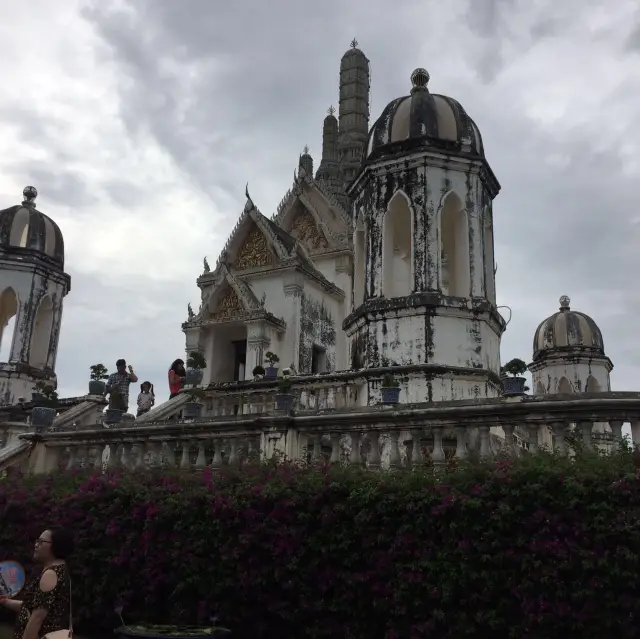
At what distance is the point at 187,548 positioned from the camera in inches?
286

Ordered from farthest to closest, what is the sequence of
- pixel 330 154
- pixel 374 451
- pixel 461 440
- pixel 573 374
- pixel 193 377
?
pixel 330 154, pixel 573 374, pixel 193 377, pixel 374 451, pixel 461 440

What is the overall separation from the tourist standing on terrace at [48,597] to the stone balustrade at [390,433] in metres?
3.33

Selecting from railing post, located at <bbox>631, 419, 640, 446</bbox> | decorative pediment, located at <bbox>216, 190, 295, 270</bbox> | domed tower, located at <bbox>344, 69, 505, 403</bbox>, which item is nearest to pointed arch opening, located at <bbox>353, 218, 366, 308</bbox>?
domed tower, located at <bbox>344, 69, 505, 403</bbox>

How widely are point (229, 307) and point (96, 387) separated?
198 inches

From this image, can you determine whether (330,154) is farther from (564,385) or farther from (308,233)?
(564,385)

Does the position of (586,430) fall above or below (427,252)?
below

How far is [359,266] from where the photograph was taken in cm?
1447

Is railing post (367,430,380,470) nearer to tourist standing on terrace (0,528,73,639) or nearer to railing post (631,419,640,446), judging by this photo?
railing post (631,419,640,446)

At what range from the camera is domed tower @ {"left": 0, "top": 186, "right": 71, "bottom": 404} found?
22156mm

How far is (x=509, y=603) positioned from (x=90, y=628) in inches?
192

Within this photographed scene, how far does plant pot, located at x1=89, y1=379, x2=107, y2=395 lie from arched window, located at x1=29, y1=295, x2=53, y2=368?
8547 mm

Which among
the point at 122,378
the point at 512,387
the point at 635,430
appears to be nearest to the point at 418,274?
the point at 512,387

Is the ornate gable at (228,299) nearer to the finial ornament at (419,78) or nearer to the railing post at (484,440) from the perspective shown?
the finial ornament at (419,78)

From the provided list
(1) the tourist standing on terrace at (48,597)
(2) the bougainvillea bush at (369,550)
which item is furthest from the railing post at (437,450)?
(1) the tourist standing on terrace at (48,597)
